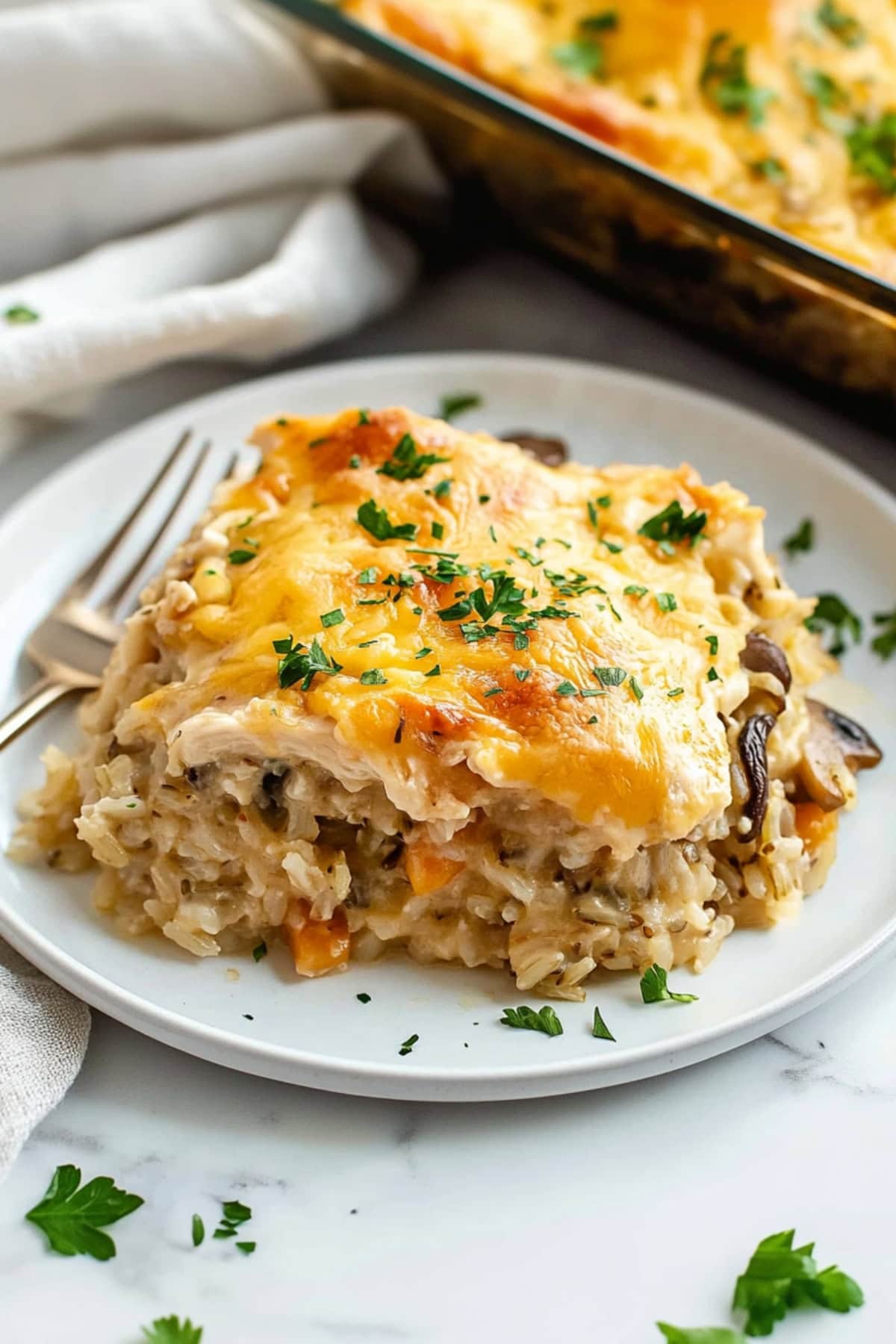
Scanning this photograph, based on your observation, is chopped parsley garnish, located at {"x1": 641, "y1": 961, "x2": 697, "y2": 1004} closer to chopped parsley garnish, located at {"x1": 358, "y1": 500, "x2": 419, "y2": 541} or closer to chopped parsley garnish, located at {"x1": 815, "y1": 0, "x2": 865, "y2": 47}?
chopped parsley garnish, located at {"x1": 358, "y1": 500, "x2": 419, "y2": 541}

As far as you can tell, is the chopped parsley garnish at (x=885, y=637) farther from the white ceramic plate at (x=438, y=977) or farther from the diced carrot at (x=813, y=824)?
the diced carrot at (x=813, y=824)

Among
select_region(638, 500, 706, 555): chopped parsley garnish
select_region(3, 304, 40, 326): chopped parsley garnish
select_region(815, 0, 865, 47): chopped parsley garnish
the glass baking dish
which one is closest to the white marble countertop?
select_region(638, 500, 706, 555): chopped parsley garnish

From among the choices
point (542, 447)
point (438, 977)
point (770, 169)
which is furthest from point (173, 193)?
point (438, 977)

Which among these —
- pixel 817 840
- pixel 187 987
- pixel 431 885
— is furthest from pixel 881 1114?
pixel 187 987

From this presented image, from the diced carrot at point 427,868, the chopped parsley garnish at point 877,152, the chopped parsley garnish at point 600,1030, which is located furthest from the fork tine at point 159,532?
the chopped parsley garnish at point 877,152

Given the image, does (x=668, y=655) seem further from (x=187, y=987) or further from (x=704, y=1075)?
(x=187, y=987)

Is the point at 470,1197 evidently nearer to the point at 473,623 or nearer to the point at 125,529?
the point at 473,623
